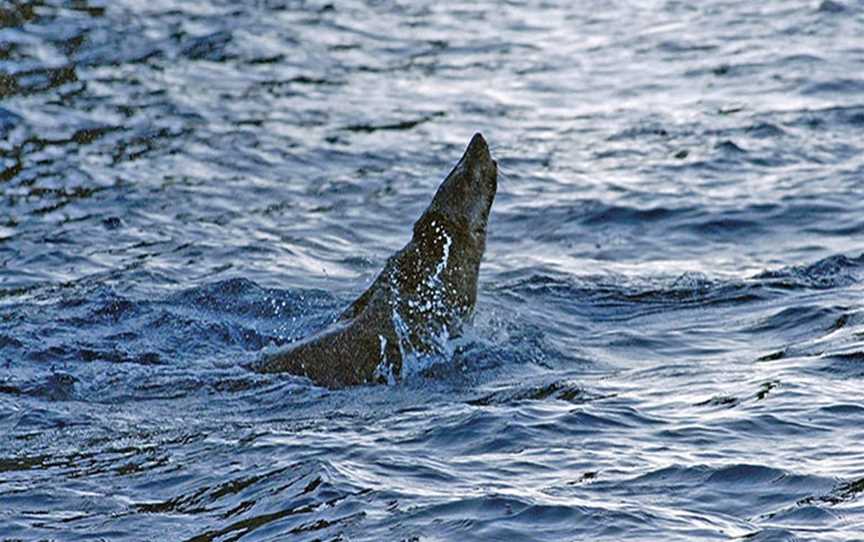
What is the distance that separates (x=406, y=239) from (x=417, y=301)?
3.66 m

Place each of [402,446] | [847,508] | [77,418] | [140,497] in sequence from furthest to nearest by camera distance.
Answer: [77,418], [402,446], [140,497], [847,508]

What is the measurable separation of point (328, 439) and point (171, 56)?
11.4 m

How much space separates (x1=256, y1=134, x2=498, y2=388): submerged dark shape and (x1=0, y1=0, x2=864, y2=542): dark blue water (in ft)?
0.62

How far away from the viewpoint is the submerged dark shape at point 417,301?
31.0 ft

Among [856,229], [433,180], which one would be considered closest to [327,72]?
[433,180]

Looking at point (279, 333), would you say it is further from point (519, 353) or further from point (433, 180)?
point (433, 180)

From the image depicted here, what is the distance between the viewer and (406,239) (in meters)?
13.5

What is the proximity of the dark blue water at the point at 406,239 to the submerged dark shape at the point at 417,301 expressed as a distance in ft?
0.62

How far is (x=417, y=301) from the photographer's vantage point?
389 inches

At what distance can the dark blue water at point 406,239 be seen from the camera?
7.75 meters

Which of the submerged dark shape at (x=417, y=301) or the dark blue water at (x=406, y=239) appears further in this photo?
the submerged dark shape at (x=417, y=301)

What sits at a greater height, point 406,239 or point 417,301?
point 417,301

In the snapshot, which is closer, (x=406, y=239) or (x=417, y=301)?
(x=417, y=301)

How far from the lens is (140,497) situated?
777cm
